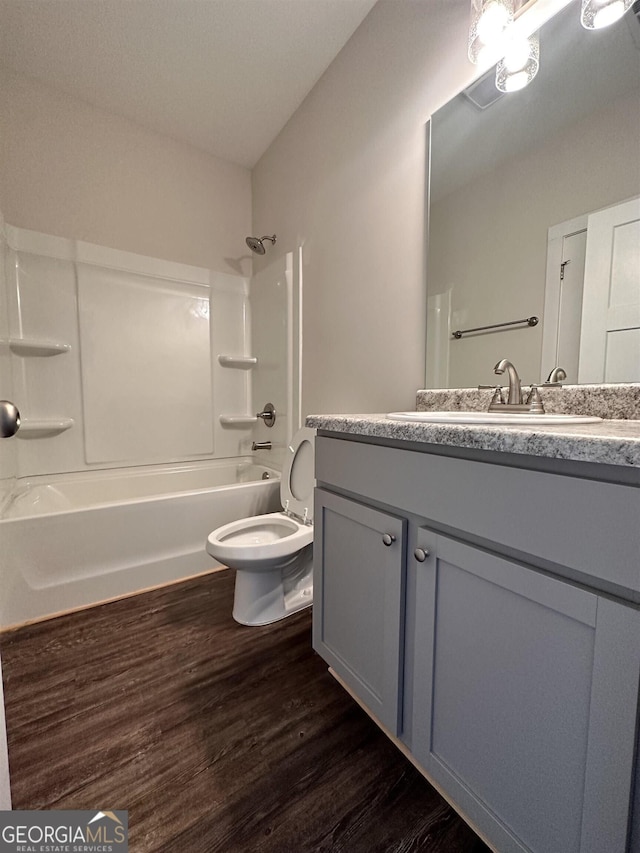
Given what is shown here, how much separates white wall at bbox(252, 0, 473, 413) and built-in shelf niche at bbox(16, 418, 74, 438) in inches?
55.1

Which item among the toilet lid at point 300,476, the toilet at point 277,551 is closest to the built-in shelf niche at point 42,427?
the toilet at point 277,551

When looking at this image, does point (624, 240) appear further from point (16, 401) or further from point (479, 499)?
point (16, 401)

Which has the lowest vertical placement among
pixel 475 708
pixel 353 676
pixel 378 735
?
pixel 378 735

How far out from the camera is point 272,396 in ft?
8.09

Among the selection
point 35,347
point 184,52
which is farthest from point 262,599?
point 184,52

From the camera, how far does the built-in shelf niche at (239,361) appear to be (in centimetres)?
263

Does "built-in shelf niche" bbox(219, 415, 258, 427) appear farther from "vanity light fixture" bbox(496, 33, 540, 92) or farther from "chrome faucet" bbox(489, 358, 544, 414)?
"vanity light fixture" bbox(496, 33, 540, 92)

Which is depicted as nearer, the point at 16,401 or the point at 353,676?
the point at 353,676

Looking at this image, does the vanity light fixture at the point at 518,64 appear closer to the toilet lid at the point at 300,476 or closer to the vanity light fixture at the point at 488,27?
the vanity light fixture at the point at 488,27

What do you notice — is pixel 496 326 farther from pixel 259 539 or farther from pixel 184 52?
pixel 184 52

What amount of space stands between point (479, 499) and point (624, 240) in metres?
0.82

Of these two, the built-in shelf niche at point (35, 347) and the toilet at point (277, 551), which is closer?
the toilet at point (277, 551)

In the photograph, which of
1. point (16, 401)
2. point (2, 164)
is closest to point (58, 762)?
point (16, 401)

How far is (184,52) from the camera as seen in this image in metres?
1.76
